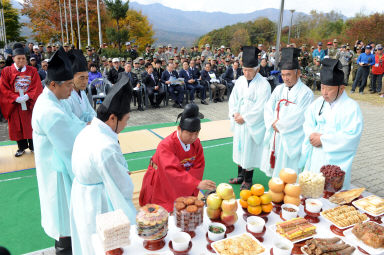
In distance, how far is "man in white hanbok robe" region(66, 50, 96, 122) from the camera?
11.4ft

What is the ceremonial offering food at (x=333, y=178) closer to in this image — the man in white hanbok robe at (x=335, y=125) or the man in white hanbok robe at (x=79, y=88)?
the man in white hanbok robe at (x=335, y=125)

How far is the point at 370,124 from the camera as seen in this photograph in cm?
871

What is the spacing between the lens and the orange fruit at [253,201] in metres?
2.17

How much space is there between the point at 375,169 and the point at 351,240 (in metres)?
4.35

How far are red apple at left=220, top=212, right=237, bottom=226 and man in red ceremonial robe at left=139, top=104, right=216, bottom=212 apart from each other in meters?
0.37

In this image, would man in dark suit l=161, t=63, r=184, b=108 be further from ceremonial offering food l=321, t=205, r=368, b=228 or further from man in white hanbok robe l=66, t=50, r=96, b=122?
ceremonial offering food l=321, t=205, r=368, b=228

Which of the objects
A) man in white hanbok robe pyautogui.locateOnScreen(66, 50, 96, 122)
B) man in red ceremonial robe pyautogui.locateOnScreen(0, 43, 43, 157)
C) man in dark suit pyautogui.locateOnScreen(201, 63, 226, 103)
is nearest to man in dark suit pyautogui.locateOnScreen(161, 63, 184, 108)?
man in dark suit pyautogui.locateOnScreen(201, 63, 226, 103)

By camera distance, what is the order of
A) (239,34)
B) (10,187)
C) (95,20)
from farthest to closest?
(239,34) < (95,20) < (10,187)

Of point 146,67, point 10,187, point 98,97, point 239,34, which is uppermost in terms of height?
point 239,34

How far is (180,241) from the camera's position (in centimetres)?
187

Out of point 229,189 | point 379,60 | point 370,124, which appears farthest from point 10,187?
point 379,60

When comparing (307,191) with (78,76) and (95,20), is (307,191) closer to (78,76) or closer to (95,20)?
(78,76)

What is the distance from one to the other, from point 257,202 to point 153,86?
9297 mm

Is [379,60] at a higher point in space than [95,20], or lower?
lower
